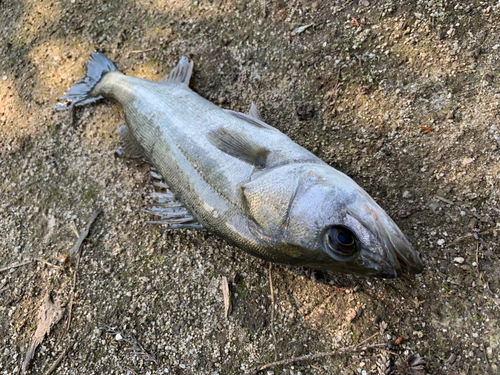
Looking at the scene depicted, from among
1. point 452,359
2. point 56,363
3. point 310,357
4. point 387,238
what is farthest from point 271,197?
point 56,363

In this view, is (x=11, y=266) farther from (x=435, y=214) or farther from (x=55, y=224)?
(x=435, y=214)

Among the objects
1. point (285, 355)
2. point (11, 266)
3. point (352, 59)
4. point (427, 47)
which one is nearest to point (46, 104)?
point (11, 266)

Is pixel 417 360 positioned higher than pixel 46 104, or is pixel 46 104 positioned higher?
pixel 46 104

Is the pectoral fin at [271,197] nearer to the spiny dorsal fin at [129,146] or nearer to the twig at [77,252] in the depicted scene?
the spiny dorsal fin at [129,146]

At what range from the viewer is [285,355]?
120 inches

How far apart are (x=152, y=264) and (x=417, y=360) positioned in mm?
2823

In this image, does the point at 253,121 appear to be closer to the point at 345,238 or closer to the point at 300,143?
the point at 300,143

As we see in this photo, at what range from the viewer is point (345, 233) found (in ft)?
7.52

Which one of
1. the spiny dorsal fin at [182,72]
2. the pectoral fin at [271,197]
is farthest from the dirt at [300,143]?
the pectoral fin at [271,197]

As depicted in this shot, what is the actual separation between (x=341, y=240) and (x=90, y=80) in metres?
4.02

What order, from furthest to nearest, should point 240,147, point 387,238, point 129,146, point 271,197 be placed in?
point 129,146 → point 240,147 → point 271,197 → point 387,238

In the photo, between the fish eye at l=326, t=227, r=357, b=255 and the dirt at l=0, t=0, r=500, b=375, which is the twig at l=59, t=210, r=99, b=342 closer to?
the dirt at l=0, t=0, r=500, b=375

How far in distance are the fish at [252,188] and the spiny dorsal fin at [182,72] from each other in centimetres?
1

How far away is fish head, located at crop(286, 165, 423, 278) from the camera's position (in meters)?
2.22
